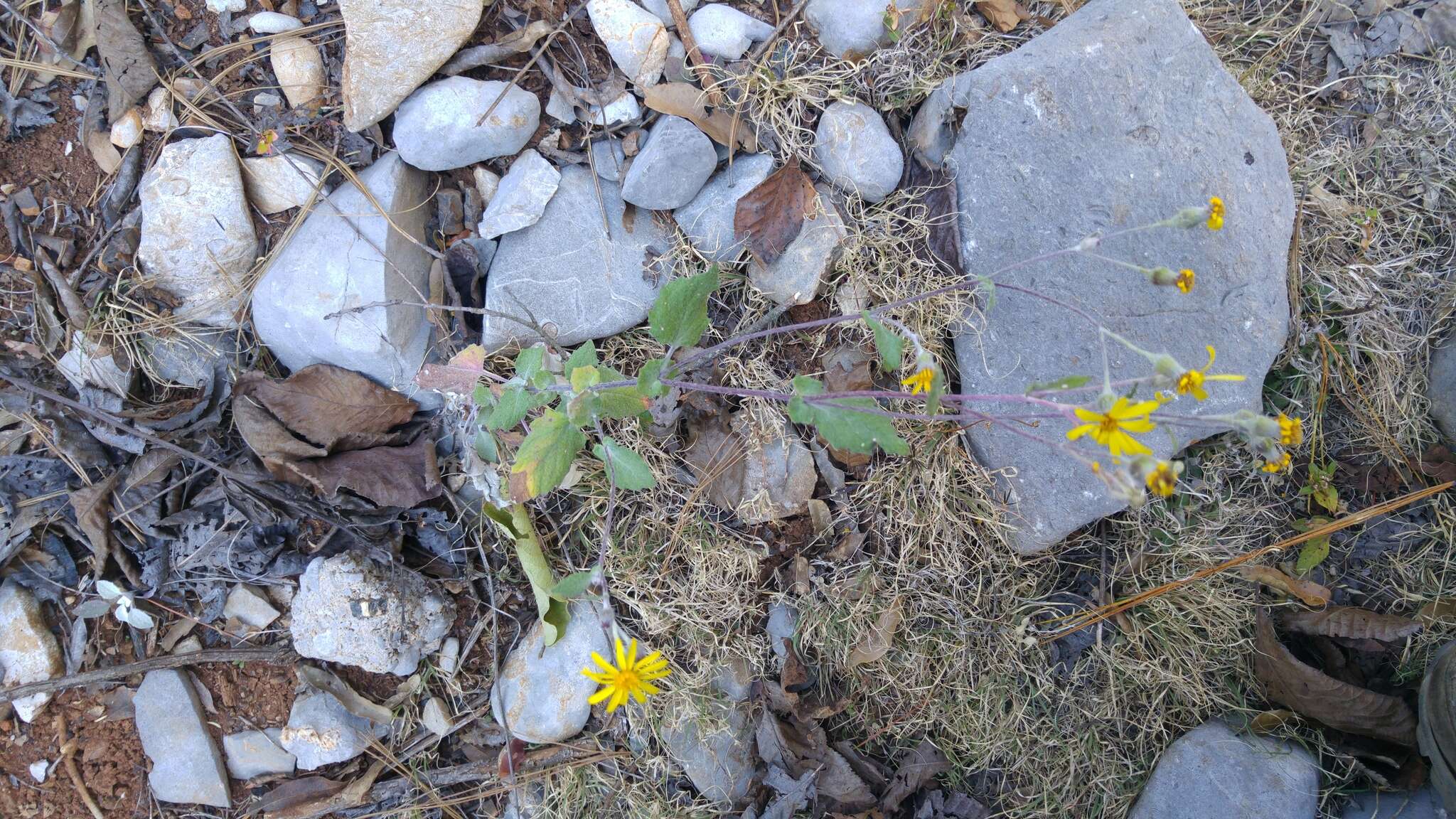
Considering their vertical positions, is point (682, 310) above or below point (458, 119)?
below

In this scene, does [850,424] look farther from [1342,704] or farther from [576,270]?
[1342,704]

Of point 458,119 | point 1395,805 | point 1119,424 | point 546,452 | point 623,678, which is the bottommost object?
point 1395,805

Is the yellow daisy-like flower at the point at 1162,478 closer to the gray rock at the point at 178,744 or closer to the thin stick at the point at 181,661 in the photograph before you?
the thin stick at the point at 181,661

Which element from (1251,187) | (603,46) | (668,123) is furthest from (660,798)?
(1251,187)

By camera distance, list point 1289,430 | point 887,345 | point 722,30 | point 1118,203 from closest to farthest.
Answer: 1. point 1289,430
2. point 887,345
3. point 1118,203
4. point 722,30

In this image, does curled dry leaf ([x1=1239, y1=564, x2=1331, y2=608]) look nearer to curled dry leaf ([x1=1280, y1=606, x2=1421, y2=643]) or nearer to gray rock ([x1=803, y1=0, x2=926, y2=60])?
curled dry leaf ([x1=1280, y1=606, x2=1421, y2=643])

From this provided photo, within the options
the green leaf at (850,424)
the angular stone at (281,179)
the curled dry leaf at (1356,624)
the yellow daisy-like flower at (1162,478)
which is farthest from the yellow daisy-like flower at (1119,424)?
the angular stone at (281,179)

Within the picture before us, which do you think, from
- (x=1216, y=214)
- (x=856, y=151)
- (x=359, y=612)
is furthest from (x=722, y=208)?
(x=359, y=612)

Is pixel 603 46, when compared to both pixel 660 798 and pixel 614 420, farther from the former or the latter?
pixel 660 798
